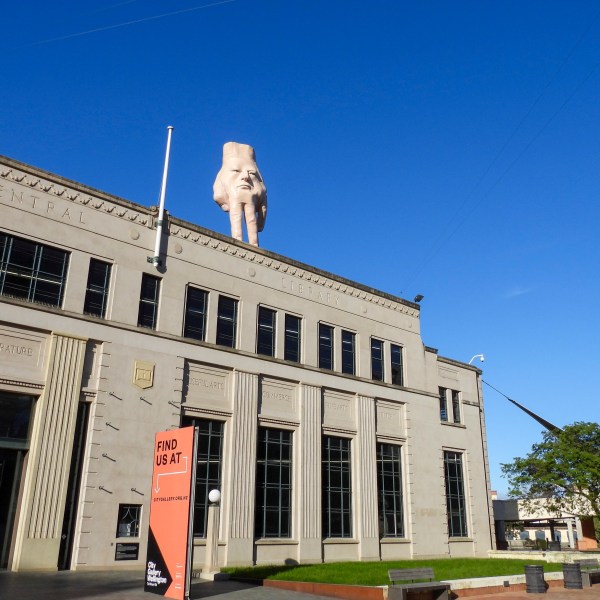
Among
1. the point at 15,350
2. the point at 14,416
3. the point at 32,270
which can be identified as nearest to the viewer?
the point at 14,416

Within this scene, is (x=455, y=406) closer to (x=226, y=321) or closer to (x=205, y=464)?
(x=226, y=321)

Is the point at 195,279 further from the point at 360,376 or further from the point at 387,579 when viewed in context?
the point at 387,579

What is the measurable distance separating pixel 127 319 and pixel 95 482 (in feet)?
20.1

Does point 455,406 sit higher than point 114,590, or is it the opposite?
point 455,406

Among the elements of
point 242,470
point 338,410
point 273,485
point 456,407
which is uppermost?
point 456,407

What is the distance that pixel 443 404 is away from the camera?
37125mm

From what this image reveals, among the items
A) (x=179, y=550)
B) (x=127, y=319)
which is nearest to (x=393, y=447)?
(x=127, y=319)

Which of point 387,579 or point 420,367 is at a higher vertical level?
point 420,367

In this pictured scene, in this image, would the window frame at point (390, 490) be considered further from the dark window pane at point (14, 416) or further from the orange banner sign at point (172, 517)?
the dark window pane at point (14, 416)

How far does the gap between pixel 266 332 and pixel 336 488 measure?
313 inches

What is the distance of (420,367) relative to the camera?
35.9 metres

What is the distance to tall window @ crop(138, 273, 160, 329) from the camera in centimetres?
2508

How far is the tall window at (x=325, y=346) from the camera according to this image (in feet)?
102

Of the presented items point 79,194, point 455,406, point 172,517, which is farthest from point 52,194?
point 455,406
